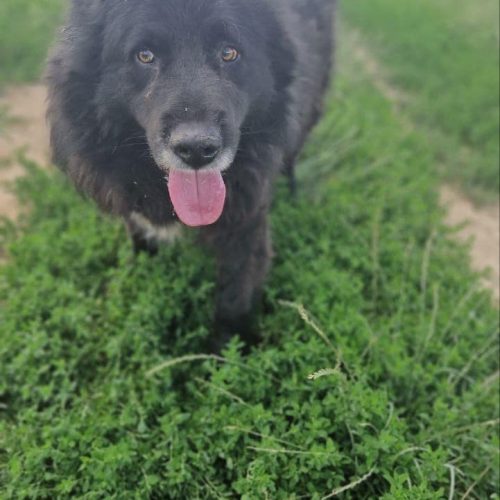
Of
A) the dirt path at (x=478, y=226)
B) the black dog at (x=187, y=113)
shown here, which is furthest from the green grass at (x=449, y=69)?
the black dog at (x=187, y=113)

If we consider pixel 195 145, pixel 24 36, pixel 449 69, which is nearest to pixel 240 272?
pixel 195 145

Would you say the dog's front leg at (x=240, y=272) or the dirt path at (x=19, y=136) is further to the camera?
the dirt path at (x=19, y=136)

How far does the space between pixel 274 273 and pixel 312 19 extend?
168cm

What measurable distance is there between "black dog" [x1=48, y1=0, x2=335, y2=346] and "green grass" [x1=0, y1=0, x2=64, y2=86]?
3057mm

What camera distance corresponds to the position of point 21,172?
4.20 meters

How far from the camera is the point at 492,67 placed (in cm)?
558

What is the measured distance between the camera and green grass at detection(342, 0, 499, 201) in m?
4.77

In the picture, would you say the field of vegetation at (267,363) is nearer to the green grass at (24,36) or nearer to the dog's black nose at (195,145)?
the dog's black nose at (195,145)

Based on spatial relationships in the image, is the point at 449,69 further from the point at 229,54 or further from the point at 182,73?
the point at 182,73

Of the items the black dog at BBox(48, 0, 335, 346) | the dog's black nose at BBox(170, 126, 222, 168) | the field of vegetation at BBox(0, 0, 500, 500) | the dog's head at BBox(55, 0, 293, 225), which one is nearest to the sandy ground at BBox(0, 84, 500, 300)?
the field of vegetation at BBox(0, 0, 500, 500)

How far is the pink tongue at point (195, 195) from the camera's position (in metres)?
2.26

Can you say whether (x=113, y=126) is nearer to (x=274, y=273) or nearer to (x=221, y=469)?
(x=274, y=273)

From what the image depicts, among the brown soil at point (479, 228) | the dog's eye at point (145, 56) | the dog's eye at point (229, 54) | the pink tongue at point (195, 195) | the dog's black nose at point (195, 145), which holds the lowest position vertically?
the brown soil at point (479, 228)

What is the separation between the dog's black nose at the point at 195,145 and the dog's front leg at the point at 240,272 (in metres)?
0.68
